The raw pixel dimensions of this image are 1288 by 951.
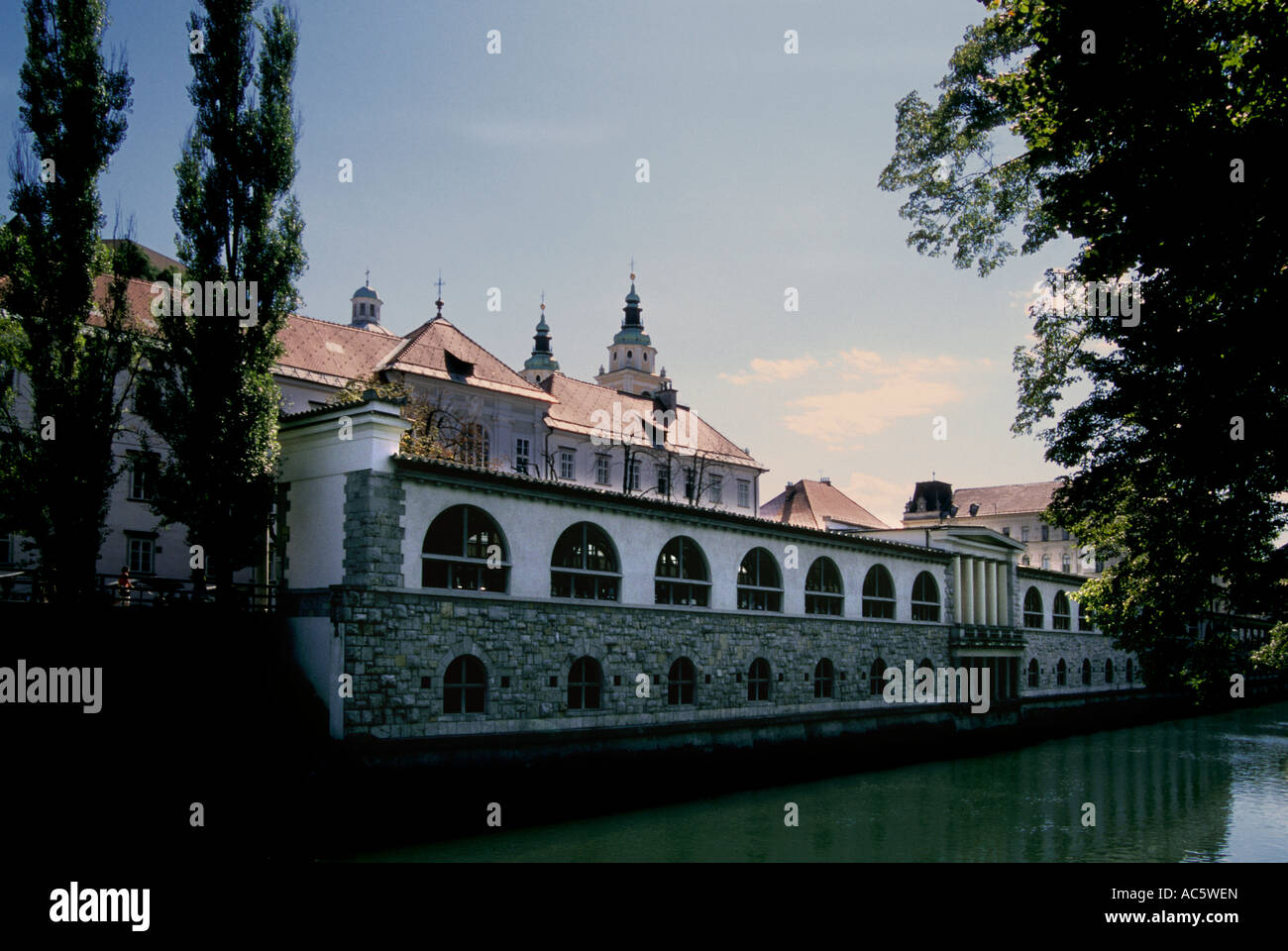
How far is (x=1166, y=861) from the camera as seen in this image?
18.4 metres

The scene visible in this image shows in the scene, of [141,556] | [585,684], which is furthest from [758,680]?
[141,556]

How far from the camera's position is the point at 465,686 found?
21344mm

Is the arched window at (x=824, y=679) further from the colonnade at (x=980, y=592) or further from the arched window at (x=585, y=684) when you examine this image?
the arched window at (x=585, y=684)

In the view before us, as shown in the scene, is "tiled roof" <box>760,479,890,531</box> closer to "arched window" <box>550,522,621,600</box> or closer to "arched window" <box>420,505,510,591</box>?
"arched window" <box>550,522,621,600</box>

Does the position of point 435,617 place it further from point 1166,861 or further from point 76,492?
point 1166,861

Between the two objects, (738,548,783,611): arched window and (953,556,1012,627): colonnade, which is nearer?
(738,548,783,611): arched window

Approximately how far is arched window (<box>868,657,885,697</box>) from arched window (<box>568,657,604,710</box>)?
1351 centimetres

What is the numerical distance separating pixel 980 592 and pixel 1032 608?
7.74 metres

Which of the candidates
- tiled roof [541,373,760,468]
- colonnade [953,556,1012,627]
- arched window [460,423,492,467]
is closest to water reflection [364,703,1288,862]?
colonnade [953,556,1012,627]

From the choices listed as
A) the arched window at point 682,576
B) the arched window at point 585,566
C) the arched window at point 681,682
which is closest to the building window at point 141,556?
the arched window at point 585,566

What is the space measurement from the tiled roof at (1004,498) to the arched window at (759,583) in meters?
70.8

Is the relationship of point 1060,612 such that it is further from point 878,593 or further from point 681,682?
point 681,682

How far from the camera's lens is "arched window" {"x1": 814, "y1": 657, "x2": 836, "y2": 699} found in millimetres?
32125
